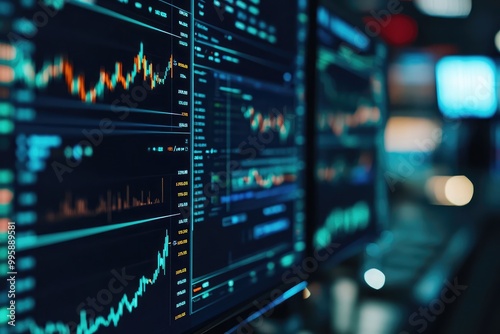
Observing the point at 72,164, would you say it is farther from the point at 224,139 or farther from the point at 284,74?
the point at 284,74

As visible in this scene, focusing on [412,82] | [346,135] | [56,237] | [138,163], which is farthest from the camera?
[412,82]

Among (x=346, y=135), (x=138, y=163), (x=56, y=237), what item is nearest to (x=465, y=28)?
(x=346, y=135)

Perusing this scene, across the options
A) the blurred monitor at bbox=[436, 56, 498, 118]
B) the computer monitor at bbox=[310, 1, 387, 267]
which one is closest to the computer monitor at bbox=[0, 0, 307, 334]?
the computer monitor at bbox=[310, 1, 387, 267]

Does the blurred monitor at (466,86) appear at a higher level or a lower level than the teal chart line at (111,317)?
higher

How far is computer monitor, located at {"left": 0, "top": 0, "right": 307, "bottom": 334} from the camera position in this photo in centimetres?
42

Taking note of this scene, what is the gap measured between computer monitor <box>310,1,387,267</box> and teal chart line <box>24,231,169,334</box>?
1.53 ft

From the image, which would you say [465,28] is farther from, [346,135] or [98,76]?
[98,76]

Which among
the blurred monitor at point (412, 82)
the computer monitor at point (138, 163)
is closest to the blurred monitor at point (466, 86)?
the blurred monitor at point (412, 82)

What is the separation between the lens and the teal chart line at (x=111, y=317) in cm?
44

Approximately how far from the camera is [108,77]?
504mm

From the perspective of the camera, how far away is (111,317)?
51 centimetres

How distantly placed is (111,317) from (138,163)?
145 mm

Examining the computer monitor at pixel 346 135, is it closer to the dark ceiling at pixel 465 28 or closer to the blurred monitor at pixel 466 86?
the blurred monitor at pixel 466 86

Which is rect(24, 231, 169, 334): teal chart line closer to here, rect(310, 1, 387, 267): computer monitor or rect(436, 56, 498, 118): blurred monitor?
rect(310, 1, 387, 267): computer monitor
